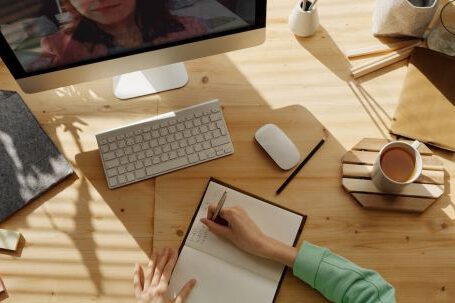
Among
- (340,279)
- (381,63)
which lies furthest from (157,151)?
(381,63)

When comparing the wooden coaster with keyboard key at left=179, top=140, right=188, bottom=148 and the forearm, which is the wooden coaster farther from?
keyboard key at left=179, top=140, right=188, bottom=148

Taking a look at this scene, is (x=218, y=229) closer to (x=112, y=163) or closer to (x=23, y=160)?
(x=112, y=163)

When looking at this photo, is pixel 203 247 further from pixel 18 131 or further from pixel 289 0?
pixel 289 0

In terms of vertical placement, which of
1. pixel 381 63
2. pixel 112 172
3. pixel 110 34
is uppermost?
pixel 110 34

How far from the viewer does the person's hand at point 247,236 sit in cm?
92

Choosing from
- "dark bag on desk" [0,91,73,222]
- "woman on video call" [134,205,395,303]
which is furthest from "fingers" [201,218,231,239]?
"dark bag on desk" [0,91,73,222]

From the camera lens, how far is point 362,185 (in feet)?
3.28

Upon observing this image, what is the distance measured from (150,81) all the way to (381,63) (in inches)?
22.0

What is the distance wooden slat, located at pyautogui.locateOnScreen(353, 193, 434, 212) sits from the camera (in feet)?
3.20

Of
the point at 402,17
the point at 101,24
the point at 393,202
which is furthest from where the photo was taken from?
the point at 402,17

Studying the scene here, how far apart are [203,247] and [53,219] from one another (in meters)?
0.33

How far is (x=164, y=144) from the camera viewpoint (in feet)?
3.40

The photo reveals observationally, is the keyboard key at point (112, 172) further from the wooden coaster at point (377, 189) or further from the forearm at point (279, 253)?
the wooden coaster at point (377, 189)

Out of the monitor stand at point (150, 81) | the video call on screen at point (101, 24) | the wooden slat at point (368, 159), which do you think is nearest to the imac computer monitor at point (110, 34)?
the video call on screen at point (101, 24)
